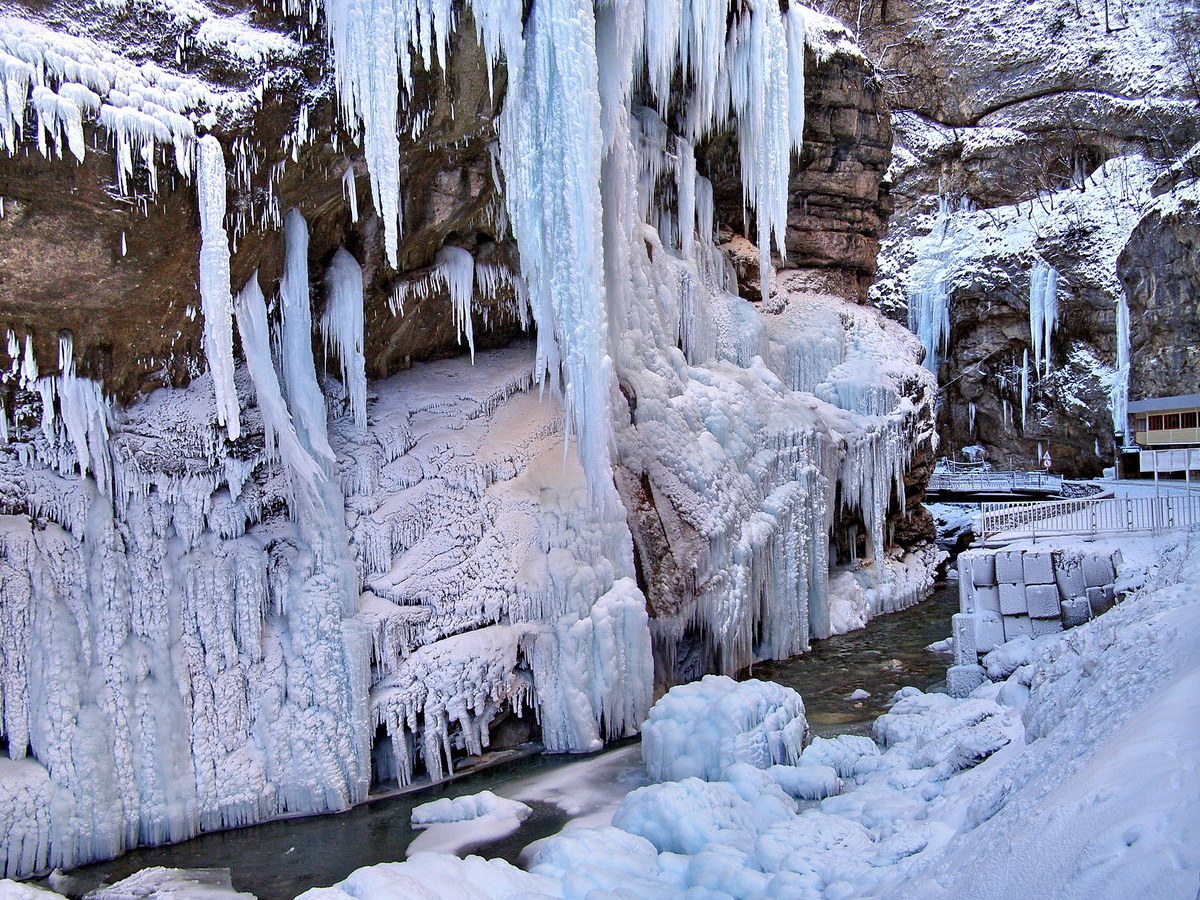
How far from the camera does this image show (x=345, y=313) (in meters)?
8.95

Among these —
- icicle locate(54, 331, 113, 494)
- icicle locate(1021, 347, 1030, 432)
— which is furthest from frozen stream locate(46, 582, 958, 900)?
icicle locate(1021, 347, 1030, 432)

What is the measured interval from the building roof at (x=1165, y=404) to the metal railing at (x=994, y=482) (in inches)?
94.1

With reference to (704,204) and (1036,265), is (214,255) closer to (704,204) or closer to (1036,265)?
(704,204)

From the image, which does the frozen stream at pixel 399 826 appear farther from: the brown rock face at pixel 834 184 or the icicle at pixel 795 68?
the brown rock face at pixel 834 184

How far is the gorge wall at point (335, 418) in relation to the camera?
21.6 ft

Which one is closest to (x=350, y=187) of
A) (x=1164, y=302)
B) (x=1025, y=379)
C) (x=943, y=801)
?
(x=943, y=801)

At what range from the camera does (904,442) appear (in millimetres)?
16031

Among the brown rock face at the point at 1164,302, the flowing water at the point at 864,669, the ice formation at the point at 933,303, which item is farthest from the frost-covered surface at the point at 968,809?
the ice formation at the point at 933,303

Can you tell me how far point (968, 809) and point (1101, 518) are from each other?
7.88m

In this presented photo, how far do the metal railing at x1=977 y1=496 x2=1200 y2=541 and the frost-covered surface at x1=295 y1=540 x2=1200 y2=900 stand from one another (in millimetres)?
2357

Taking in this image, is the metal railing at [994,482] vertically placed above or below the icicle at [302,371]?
below

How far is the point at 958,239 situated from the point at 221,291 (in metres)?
23.3

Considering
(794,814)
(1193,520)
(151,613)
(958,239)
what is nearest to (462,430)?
(151,613)

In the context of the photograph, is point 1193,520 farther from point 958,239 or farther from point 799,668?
point 958,239
